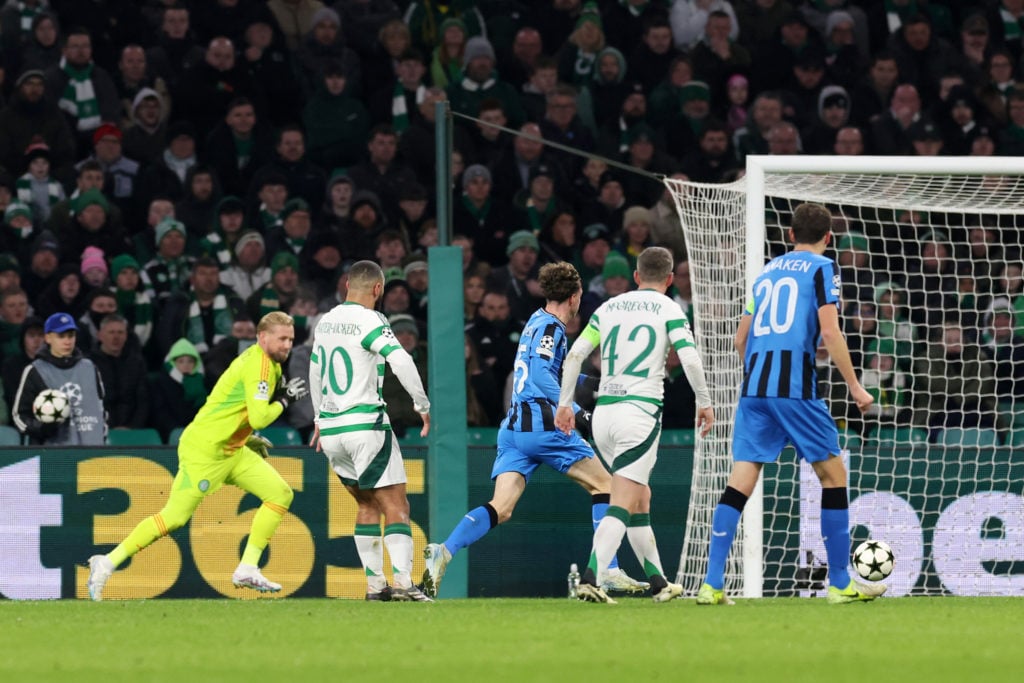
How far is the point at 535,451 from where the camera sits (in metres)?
9.66

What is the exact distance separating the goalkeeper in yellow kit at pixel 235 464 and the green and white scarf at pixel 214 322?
306 centimetres

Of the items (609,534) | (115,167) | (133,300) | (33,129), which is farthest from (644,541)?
(33,129)

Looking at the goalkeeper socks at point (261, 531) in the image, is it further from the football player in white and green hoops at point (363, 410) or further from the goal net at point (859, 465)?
the goal net at point (859, 465)

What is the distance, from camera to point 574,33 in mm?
16234

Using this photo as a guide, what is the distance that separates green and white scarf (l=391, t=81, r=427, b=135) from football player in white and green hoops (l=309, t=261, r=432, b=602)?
238 inches

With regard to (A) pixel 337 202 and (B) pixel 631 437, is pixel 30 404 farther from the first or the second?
(B) pixel 631 437

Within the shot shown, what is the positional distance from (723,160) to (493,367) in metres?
3.65

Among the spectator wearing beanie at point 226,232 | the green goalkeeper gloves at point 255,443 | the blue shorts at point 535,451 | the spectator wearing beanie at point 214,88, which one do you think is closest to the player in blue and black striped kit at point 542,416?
the blue shorts at point 535,451

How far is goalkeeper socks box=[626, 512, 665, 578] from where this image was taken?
31.4 feet

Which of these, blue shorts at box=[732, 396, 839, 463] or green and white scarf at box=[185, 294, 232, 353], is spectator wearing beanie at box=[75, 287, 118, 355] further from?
blue shorts at box=[732, 396, 839, 463]

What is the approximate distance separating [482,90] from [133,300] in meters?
3.79

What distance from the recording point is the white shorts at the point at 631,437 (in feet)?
30.4

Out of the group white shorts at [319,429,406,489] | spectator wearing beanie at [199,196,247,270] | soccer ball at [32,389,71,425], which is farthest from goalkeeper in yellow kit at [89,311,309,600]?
spectator wearing beanie at [199,196,247,270]

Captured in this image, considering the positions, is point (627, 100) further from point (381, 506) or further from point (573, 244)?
point (381, 506)
